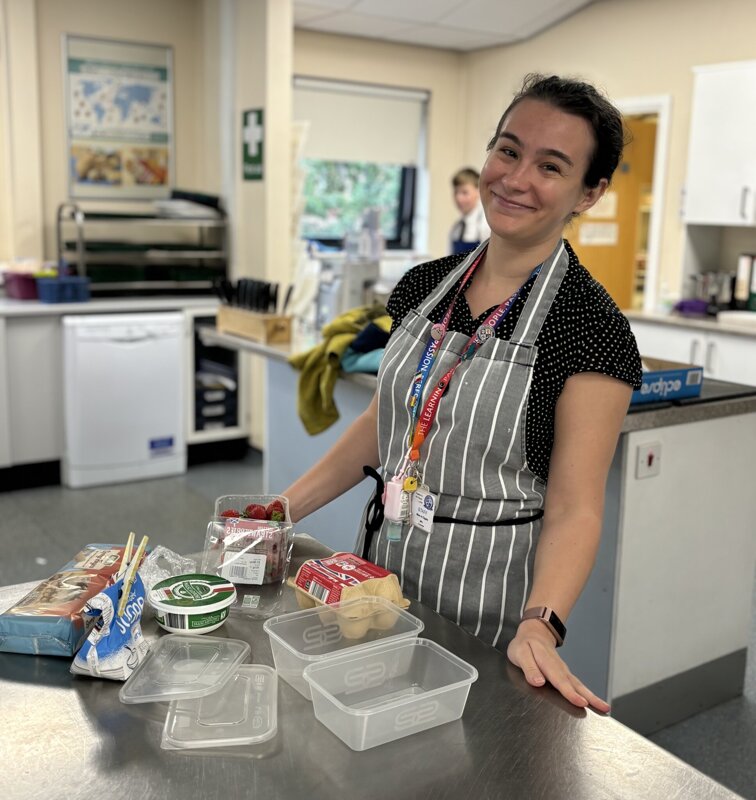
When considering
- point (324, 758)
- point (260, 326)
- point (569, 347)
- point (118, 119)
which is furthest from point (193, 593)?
point (118, 119)

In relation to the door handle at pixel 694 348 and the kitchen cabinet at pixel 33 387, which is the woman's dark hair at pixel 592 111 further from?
the kitchen cabinet at pixel 33 387

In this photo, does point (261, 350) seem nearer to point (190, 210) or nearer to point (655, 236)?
point (190, 210)

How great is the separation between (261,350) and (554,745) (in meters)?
2.58

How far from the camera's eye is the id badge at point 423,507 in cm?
150

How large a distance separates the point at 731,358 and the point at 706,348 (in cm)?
15

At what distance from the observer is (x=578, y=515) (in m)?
1.36

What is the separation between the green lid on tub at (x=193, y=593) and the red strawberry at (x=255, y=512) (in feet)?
0.50

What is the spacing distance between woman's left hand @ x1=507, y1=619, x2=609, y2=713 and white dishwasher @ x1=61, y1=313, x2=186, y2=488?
3746mm

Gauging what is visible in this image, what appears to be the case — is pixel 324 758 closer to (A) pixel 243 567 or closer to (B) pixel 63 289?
(A) pixel 243 567

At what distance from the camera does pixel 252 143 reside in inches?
200

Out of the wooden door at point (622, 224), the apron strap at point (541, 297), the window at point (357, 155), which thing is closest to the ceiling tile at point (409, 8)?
the window at point (357, 155)

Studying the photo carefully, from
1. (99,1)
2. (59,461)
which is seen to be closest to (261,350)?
(59,461)

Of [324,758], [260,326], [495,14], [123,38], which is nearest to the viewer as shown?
[324,758]

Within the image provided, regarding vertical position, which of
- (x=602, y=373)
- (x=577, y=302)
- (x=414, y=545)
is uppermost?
(x=577, y=302)
